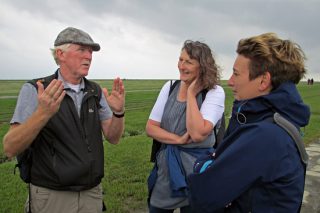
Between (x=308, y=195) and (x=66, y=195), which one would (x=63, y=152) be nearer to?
(x=66, y=195)

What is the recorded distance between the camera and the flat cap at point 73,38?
11.1 feet

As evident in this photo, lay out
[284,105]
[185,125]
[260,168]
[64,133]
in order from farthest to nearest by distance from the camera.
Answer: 1. [185,125]
2. [64,133]
3. [284,105]
4. [260,168]

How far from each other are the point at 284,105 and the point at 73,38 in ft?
7.11

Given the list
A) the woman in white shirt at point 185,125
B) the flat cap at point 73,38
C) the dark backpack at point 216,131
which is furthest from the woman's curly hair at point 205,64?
the flat cap at point 73,38

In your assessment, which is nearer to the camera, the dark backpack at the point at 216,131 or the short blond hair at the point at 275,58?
the short blond hair at the point at 275,58

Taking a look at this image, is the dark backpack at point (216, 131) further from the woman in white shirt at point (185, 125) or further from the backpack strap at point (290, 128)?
the backpack strap at point (290, 128)

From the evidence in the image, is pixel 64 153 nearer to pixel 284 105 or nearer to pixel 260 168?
pixel 260 168

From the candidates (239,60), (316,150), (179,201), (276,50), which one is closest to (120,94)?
(179,201)

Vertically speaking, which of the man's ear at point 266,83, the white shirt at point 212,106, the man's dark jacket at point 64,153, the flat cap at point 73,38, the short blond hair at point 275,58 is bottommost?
the man's dark jacket at point 64,153

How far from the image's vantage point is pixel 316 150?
35.8 ft

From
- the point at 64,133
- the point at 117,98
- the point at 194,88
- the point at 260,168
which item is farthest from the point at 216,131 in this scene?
A: the point at 260,168

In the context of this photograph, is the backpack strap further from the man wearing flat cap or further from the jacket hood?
the man wearing flat cap

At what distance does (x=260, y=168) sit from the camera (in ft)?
6.25

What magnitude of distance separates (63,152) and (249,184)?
1821 millimetres
